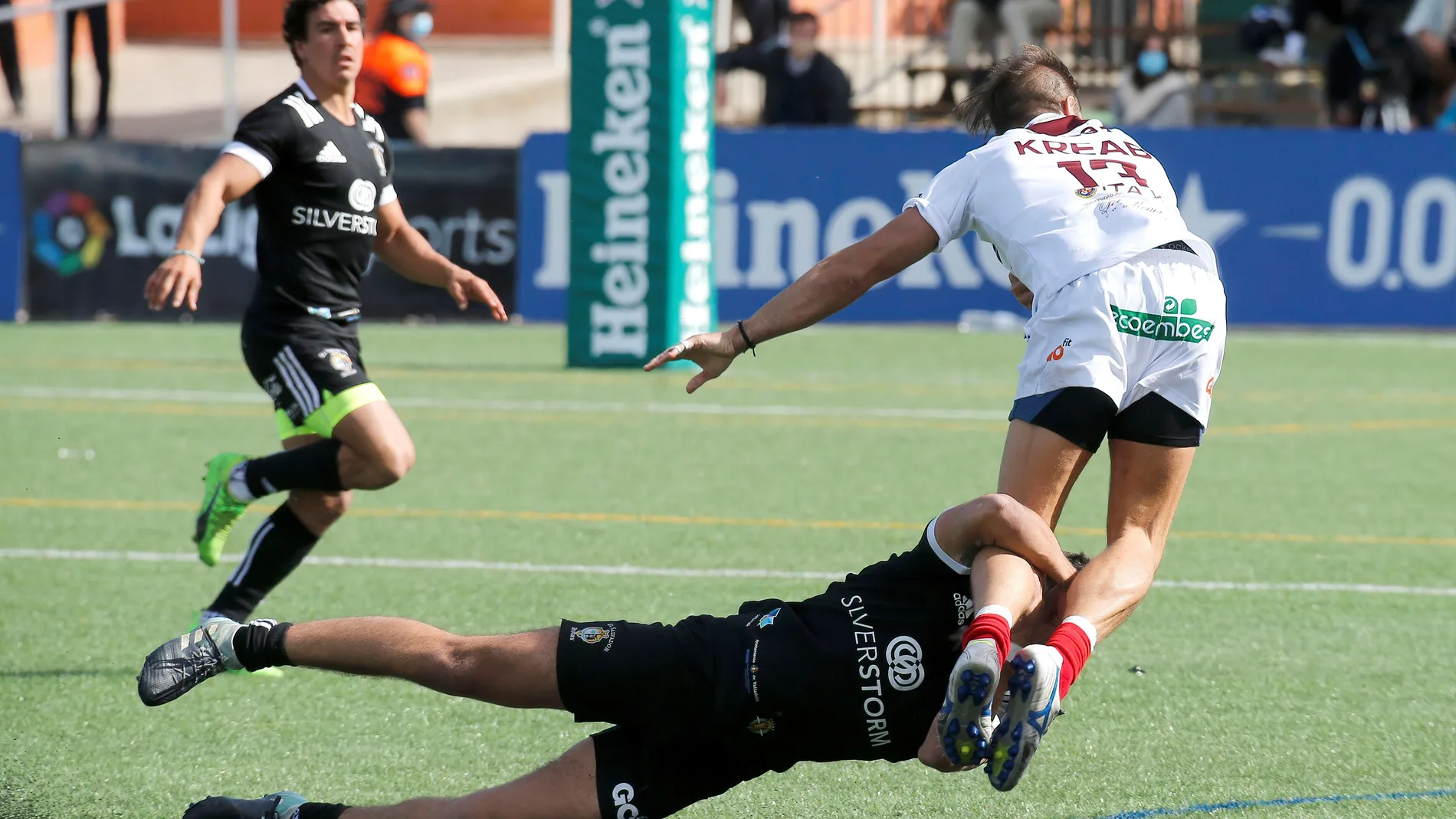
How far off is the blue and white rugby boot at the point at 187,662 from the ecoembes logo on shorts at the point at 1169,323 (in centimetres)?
214

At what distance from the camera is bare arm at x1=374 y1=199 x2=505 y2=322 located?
6730 mm

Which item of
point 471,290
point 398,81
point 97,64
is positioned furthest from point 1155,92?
point 471,290

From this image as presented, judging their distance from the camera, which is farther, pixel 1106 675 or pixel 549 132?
pixel 549 132

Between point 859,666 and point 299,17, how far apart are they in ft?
11.4

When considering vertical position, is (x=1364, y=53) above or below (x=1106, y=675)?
above

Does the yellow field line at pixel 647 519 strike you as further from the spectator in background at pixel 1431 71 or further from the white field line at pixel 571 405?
the spectator in background at pixel 1431 71

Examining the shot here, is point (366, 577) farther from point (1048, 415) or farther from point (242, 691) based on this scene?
point (1048, 415)

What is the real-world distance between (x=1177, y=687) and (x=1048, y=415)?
66.1 inches

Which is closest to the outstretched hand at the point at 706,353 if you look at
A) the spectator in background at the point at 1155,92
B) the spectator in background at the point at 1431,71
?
the spectator in background at the point at 1155,92

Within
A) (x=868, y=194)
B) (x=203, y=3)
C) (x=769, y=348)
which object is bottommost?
(x=769, y=348)

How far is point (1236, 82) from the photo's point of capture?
73.0 ft

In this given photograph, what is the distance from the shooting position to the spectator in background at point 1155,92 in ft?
62.9

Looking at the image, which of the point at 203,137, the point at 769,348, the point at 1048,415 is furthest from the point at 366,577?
the point at 203,137

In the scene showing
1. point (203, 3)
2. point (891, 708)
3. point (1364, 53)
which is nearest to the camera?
point (891, 708)
